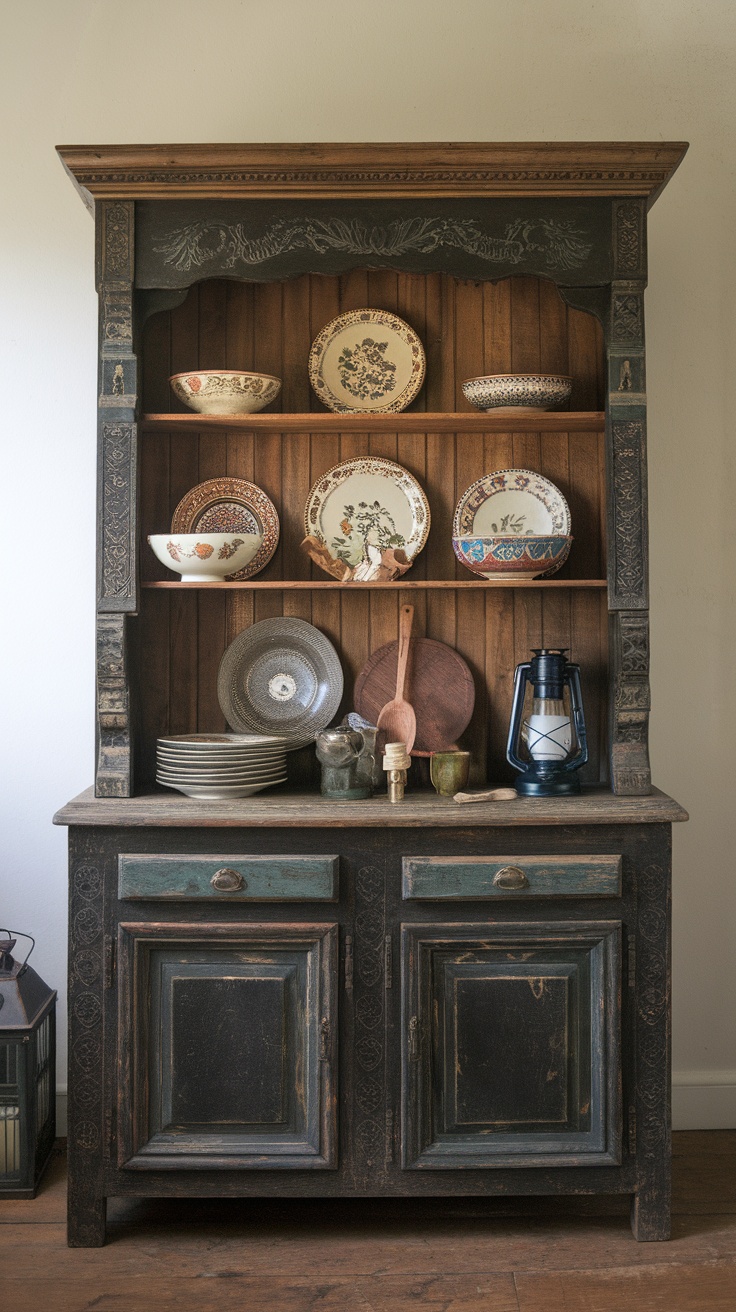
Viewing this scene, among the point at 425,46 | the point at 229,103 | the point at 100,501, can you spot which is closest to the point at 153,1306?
the point at 100,501

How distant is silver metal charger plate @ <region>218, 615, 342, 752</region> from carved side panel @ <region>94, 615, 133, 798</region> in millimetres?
362

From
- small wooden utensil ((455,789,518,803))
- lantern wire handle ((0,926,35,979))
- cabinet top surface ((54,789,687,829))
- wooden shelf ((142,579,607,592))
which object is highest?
wooden shelf ((142,579,607,592))

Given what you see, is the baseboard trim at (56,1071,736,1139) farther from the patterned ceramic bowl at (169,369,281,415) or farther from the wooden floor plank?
the patterned ceramic bowl at (169,369,281,415)

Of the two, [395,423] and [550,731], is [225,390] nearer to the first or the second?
[395,423]

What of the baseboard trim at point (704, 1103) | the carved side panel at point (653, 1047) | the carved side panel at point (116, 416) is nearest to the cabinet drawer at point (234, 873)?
the carved side panel at point (116, 416)

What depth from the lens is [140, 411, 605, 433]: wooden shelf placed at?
8.55 feet

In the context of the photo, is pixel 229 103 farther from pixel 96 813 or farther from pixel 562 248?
pixel 96 813

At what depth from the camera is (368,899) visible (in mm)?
2373

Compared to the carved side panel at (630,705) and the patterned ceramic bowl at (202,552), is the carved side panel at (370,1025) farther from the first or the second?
the patterned ceramic bowl at (202,552)

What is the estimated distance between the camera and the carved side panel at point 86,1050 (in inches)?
92.6

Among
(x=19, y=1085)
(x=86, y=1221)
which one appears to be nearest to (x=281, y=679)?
(x=19, y=1085)

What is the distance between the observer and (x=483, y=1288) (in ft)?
7.27

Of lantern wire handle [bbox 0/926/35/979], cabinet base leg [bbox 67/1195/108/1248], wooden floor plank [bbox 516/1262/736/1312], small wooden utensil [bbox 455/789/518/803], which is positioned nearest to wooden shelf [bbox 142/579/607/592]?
small wooden utensil [bbox 455/789/518/803]

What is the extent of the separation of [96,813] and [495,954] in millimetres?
924
